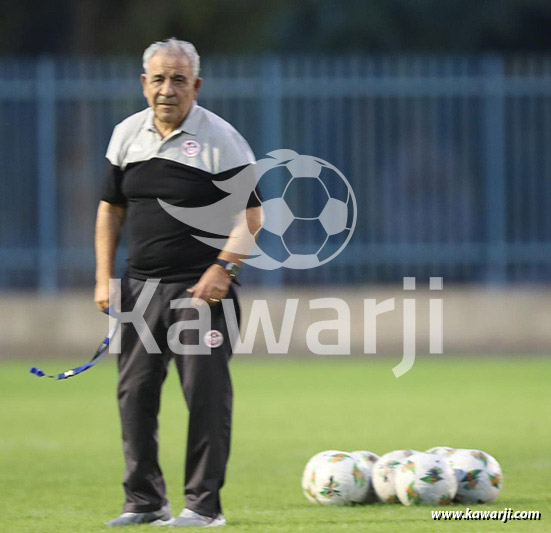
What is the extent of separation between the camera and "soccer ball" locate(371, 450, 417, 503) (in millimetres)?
A: 6859

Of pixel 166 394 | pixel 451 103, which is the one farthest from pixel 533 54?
pixel 166 394

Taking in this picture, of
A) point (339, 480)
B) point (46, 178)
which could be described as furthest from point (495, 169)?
point (339, 480)

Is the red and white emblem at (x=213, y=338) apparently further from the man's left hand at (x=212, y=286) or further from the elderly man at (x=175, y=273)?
the man's left hand at (x=212, y=286)

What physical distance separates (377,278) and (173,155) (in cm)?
984

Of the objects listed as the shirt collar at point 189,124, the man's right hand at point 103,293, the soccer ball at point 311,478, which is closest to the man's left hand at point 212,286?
the man's right hand at point 103,293

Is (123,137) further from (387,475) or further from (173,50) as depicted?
(387,475)

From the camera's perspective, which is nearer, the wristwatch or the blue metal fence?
the wristwatch

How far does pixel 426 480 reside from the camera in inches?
266

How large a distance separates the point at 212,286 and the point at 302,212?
9.45 metres

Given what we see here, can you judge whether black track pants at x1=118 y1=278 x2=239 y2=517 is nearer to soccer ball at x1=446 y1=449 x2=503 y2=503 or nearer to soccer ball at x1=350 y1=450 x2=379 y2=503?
soccer ball at x1=350 y1=450 x2=379 y2=503

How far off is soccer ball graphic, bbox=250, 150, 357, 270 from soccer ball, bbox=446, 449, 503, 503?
861 cm

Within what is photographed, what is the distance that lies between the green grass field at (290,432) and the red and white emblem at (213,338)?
0.80m

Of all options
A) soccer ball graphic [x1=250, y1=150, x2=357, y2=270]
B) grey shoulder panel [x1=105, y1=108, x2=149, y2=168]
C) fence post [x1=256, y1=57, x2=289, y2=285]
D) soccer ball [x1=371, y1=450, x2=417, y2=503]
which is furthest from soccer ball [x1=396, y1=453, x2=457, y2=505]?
fence post [x1=256, y1=57, x2=289, y2=285]

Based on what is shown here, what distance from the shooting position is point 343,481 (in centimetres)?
694
